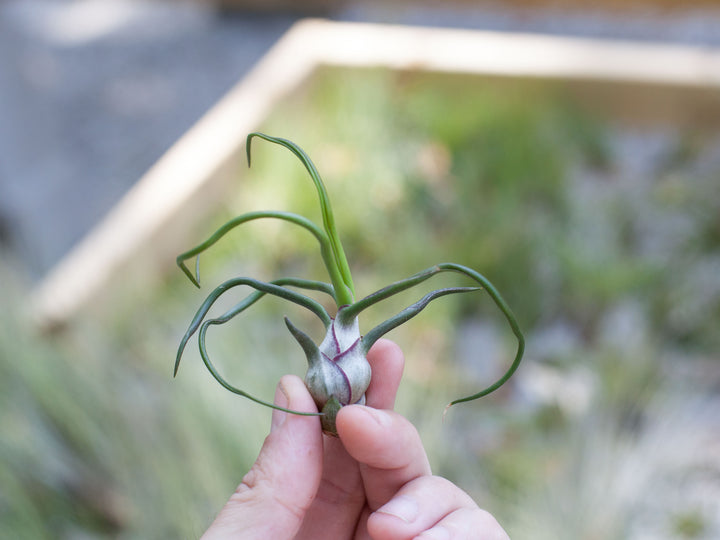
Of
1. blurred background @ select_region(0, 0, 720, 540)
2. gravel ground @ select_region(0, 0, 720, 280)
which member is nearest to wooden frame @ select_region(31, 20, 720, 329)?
blurred background @ select_region(0, 0, 720, 540)

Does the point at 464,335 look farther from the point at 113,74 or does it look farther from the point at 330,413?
the point at 113,74

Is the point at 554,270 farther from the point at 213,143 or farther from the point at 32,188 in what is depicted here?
the point at 32,188

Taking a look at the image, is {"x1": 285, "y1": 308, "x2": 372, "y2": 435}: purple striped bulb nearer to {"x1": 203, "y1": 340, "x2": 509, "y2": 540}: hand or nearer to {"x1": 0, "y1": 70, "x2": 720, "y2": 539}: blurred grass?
{"x1": 203, "y1": 340, "x2": 509, "y2": 540}: hand

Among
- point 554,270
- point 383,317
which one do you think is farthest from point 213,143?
point 554,270

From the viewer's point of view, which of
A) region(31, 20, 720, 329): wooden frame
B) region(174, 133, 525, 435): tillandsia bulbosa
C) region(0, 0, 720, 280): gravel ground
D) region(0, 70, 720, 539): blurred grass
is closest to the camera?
region(174, 133, 525, 435): tillandsia bulbosa

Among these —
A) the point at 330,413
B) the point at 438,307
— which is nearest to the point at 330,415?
the point at 330,413

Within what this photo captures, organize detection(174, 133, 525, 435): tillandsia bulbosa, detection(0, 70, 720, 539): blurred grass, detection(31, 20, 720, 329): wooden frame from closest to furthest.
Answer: detection(174, 133, 525, 435): tillandsia bulbosa
detection(0, 70, 720, 539): blurred grass
detection(31, 20, 720, 329): wooden frame
